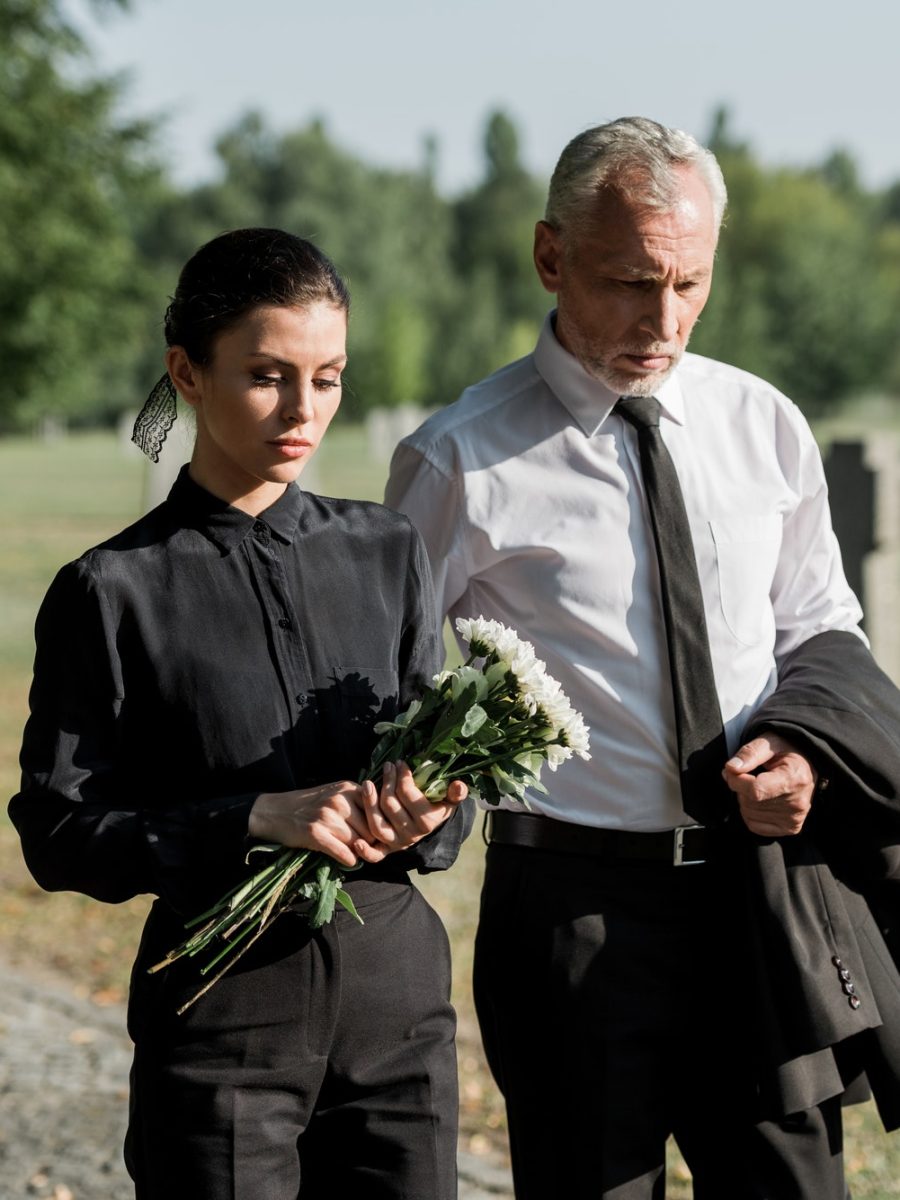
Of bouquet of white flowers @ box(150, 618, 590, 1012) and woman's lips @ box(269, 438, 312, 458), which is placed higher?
woman's lips @ box(269, 438, 312, 458)

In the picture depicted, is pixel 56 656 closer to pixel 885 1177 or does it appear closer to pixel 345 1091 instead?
pixel 345 1091

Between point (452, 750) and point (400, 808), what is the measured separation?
0.13 metres

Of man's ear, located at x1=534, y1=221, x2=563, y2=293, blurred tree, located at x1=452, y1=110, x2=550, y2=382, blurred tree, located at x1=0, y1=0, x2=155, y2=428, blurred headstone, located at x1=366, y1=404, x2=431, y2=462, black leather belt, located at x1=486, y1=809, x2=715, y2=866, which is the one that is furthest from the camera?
blurred tree, located at x1=452, y1=110, x2=550, y2=382

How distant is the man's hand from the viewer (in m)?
2.87

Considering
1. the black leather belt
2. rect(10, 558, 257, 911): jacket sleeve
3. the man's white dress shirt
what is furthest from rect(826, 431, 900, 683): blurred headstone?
rect(10, 558, 257, 911): jacket sleeve

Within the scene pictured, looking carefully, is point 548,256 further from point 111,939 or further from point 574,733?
point 111,939

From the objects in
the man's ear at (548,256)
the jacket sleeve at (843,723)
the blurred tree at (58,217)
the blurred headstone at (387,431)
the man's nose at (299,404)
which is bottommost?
the jacket sleeve at (843,723)

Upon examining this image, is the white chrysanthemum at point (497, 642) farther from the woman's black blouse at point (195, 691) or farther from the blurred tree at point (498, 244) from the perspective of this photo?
the blurred tree at point (498, 244)

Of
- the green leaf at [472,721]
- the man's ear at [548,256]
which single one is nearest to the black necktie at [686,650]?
the man's ear at [548,256]

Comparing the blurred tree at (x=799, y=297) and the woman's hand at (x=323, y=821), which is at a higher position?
the blurred tree at (x=799, y=297)

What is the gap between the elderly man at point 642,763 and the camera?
302cm

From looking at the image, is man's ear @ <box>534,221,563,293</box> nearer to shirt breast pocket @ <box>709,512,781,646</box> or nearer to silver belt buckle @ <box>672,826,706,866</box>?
shirt breast pocket @ <box>709,512,781,646</box>

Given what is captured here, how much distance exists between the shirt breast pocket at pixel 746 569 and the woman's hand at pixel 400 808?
935 mm

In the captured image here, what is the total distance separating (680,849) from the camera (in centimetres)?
306
